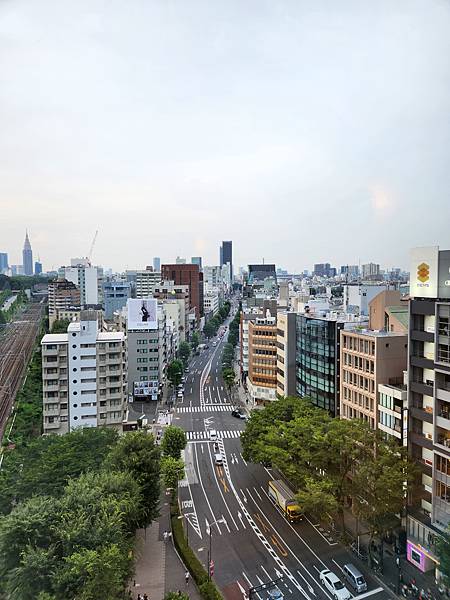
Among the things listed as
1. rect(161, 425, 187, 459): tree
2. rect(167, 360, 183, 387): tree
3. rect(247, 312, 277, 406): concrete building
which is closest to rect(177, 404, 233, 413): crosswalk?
rect(247, 312, 277, 406): concrete building

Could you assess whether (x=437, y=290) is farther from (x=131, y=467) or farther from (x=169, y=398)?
(x=169, y=398)

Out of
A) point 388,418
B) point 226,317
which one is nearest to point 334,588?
point 388,418

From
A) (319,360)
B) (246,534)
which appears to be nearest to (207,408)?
(319,360)

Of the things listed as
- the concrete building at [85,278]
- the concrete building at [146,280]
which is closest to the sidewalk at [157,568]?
the concrete building at [85,278]

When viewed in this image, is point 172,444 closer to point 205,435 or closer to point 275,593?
point 205,435

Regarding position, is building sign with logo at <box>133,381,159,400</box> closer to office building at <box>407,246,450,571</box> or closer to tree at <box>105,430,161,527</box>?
tree at <box>105,430,161,527</box>
